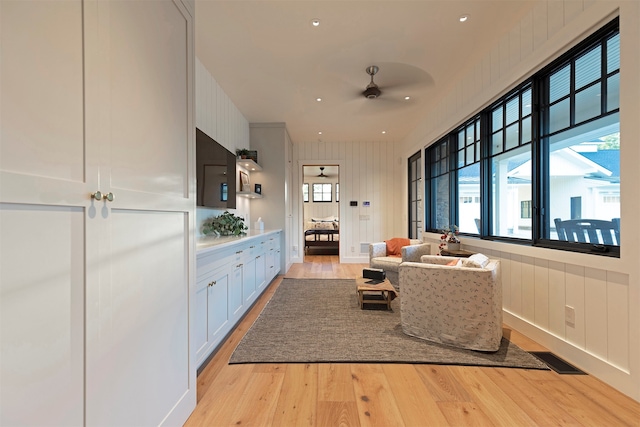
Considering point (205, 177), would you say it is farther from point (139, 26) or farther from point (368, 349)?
point (368, 349)

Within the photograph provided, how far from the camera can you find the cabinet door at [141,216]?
938 millimetres

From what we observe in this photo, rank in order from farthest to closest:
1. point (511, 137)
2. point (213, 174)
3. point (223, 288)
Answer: point (213, 174) → point (511, 137) → point (223, 288)

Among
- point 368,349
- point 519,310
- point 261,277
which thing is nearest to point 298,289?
point 261,277

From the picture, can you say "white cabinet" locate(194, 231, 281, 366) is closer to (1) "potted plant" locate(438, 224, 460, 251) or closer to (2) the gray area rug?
(2) the gray area rug

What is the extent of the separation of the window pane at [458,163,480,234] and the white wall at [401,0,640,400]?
0.69 meters

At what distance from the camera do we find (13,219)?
2.26ft

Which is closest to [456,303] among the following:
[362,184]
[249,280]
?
[249,280]

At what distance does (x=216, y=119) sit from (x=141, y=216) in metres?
2.76

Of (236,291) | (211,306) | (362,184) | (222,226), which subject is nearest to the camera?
(211,306)

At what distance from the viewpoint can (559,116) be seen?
2211mm

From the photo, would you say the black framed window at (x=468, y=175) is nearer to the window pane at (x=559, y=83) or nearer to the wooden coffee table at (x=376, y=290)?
the window pane at (x=559, y=83)

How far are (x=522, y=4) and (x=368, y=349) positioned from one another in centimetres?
309

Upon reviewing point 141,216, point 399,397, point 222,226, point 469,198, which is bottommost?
point 399,397

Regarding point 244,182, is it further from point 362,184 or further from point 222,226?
point 362,184
